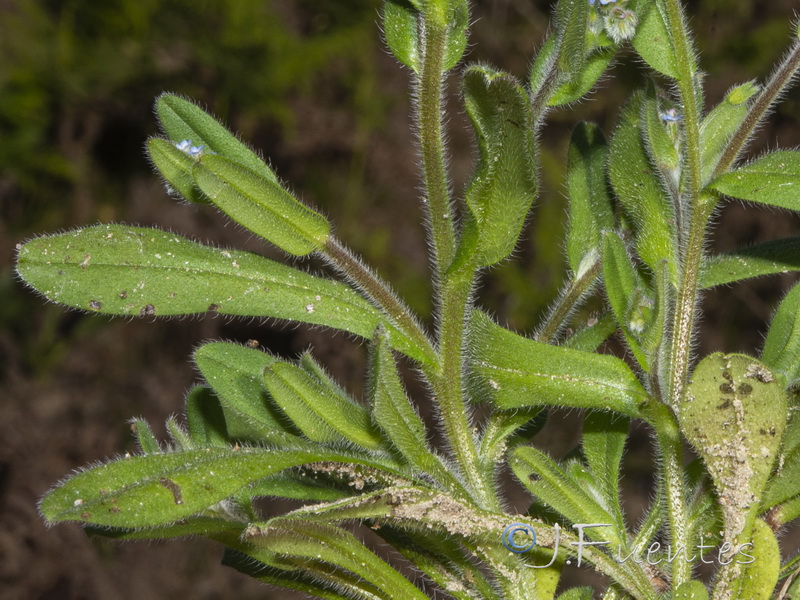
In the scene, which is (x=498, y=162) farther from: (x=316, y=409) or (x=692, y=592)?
(x=692, y=592)

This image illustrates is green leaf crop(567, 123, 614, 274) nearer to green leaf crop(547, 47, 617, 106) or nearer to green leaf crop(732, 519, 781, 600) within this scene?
green leaf crop(547, 47, 617, 106)

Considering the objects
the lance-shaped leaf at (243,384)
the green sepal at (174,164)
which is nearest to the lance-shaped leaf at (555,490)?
the lance-shaped leaf at (243,384)

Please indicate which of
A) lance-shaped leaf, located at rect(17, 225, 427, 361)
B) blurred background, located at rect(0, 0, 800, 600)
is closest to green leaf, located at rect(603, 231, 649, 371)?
lance-shaped leaf, located at rect(17, 225, 427, 361)

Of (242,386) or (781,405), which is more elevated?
(781,405)

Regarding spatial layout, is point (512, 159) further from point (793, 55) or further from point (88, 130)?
point (88, 130)

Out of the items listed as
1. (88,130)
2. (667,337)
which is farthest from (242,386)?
(88,130)
